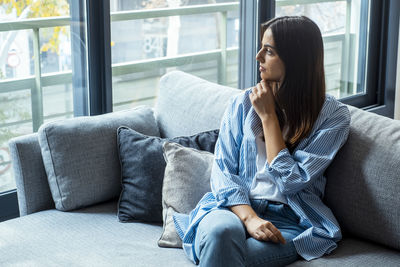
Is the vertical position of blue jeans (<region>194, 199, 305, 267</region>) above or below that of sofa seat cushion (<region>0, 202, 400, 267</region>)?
above

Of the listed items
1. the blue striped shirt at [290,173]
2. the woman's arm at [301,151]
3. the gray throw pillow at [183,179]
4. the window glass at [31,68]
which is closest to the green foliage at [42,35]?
the window glass at [31,68]

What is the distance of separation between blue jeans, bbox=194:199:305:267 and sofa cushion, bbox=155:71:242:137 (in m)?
0.52

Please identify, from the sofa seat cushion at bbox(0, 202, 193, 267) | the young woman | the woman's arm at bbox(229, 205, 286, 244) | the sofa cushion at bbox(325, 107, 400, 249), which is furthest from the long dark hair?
the sofa seat cushion at bbox(0, 202, 193, 267)

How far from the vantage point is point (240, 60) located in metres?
3.46

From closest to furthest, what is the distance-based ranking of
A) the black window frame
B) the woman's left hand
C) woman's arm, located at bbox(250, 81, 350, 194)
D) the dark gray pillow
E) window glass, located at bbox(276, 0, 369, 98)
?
woman's arm, located at bbox(250, 81, 350, 194) < the woman's left hand < the dark gray pillow < the black window frame < window glass, located at bbox(276, 0, 369, 98)

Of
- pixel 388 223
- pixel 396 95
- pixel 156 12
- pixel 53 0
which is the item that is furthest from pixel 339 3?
pixel 388 223

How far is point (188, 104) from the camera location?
2.54 meters

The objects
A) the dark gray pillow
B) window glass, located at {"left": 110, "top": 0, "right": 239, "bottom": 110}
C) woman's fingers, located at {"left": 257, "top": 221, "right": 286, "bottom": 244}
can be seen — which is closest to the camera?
woman's fingers, located at {"left": 257, "top": 221, "right": 286, "bottom": 244}

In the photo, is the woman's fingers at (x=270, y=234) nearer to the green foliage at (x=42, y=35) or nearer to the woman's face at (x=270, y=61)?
the woman's face at (x=270, y=61)

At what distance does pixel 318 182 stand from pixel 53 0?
1331 mm

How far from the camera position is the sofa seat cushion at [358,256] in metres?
1.87

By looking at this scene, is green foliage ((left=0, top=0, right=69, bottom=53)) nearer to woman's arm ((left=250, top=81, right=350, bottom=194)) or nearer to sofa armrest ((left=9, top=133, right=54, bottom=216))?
sofa armrest ((left=9, top=133, right=54, bottom=216))

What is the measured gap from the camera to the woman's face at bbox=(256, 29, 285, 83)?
2072mm

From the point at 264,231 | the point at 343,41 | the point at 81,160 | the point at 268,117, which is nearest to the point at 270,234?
the point at 264,231
